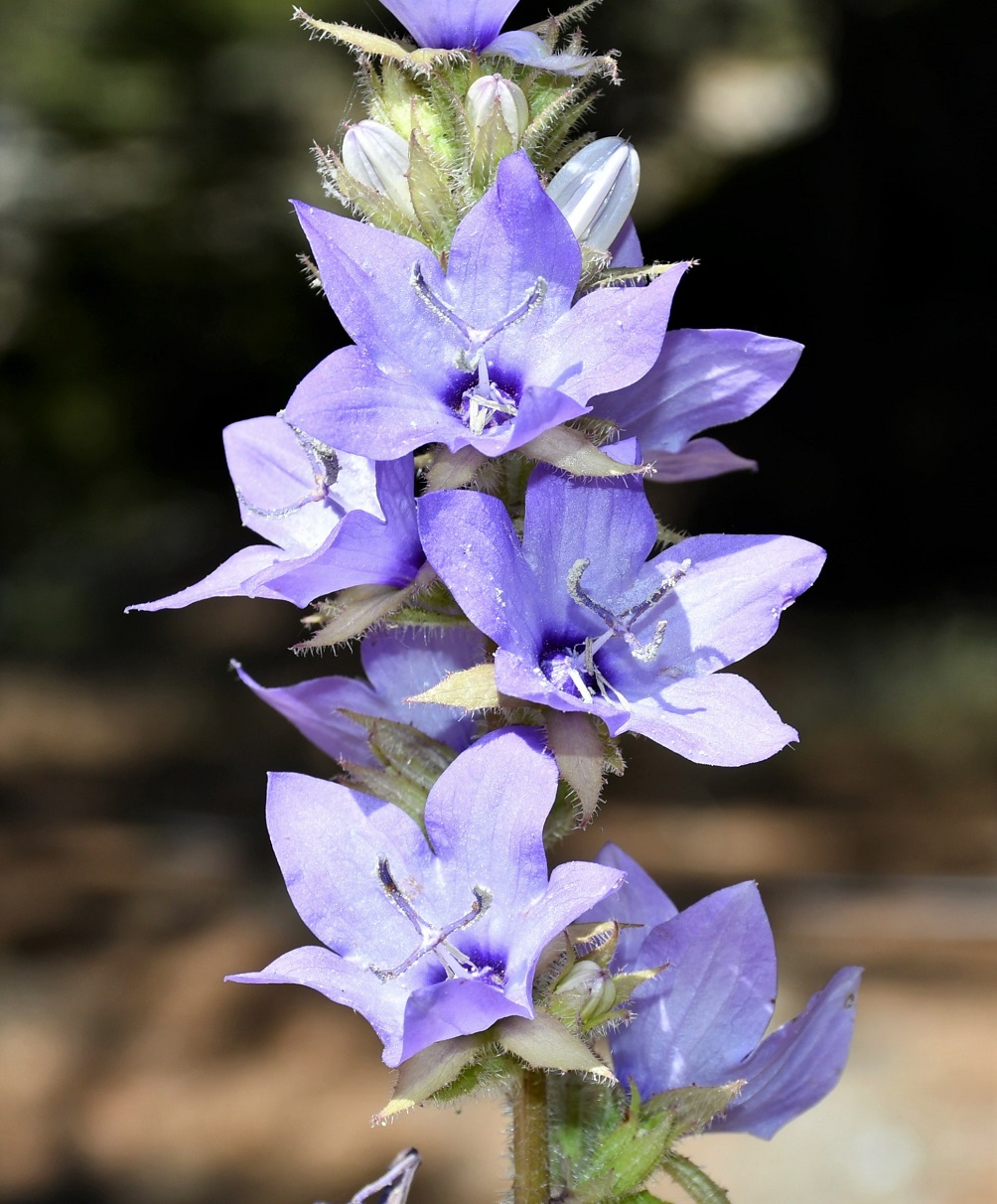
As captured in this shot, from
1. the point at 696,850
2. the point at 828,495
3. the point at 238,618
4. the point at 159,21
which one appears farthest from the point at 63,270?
the point at 696,850

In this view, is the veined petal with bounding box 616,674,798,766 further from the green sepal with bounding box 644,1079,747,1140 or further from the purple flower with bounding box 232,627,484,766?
the green sepal with bounding box 644,1079,747,1140

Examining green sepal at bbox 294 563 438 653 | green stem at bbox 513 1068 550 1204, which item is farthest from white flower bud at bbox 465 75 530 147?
green stem at bbox 513 1068 550 1204

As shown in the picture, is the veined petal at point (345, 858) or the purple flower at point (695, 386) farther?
the purple flower at point (695, 386)

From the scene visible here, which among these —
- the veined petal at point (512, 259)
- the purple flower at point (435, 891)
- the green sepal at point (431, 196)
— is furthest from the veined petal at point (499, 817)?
the green sepal at point (431, 196)

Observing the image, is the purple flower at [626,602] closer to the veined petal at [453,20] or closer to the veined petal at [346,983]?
the veined petal at [346,983]

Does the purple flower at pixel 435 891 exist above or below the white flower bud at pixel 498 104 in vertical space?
below

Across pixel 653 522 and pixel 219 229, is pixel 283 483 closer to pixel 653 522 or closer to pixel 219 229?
pixel 653 522
